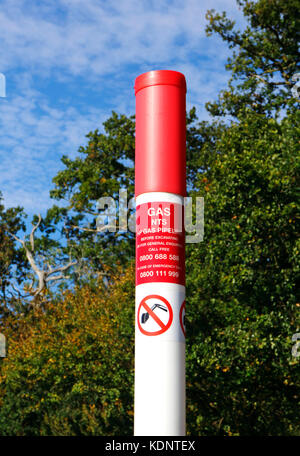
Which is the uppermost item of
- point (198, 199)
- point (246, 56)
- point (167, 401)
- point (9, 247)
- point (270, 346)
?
point (246, 56)

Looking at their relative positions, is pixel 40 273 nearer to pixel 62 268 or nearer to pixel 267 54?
pixel 62 268

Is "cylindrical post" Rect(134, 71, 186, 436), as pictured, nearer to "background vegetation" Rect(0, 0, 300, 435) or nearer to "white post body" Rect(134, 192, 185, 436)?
"white post body" Rect(134, 192, 185, 436)

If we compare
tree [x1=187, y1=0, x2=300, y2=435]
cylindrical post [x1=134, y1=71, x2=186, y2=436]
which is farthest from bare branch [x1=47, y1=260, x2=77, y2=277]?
cylindrical post [x1=134, y1=71, x2=186, y2=436]

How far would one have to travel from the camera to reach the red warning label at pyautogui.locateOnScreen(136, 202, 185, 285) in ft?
24.7

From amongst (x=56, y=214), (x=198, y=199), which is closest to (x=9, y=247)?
(x=56, y=214)

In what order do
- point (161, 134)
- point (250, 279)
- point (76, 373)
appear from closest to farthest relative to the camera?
point (161, 134) → point (250, 279) → point (76, 373)

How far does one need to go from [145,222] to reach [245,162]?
9837 mm

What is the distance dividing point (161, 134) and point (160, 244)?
4.45 feet

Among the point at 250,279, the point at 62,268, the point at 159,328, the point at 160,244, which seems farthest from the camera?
the point at 62,268

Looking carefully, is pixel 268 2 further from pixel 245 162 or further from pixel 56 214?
pixel 56 214

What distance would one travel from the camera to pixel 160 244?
7574 mm

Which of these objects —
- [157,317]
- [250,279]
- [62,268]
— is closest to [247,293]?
[250,279]

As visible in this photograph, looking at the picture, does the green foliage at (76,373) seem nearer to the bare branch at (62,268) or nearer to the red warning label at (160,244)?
the bare branch at (62,268)
